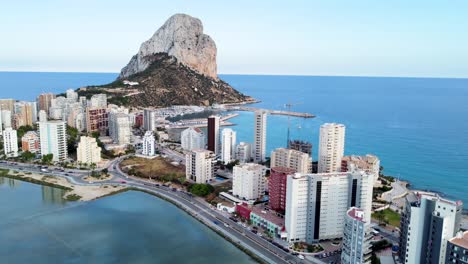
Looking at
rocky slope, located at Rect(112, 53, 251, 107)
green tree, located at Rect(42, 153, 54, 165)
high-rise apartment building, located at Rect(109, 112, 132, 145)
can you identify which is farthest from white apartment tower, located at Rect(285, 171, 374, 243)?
rocky slope, located at Rect(112, 53, 251, 107)

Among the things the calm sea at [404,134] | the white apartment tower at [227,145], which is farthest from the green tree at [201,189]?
the calm sea at [404,134]

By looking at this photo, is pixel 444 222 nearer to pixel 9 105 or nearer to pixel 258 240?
pixel 258 240

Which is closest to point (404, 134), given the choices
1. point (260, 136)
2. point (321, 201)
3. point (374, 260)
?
point (260, 136)

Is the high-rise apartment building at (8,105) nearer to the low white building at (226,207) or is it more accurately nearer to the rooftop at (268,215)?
the low white building at (226,207)

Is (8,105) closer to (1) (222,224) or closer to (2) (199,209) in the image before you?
(2) (199,209)

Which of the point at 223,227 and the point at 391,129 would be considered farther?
the point at 391,129

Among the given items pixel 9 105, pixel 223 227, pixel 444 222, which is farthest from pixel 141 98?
pixel 444 222
